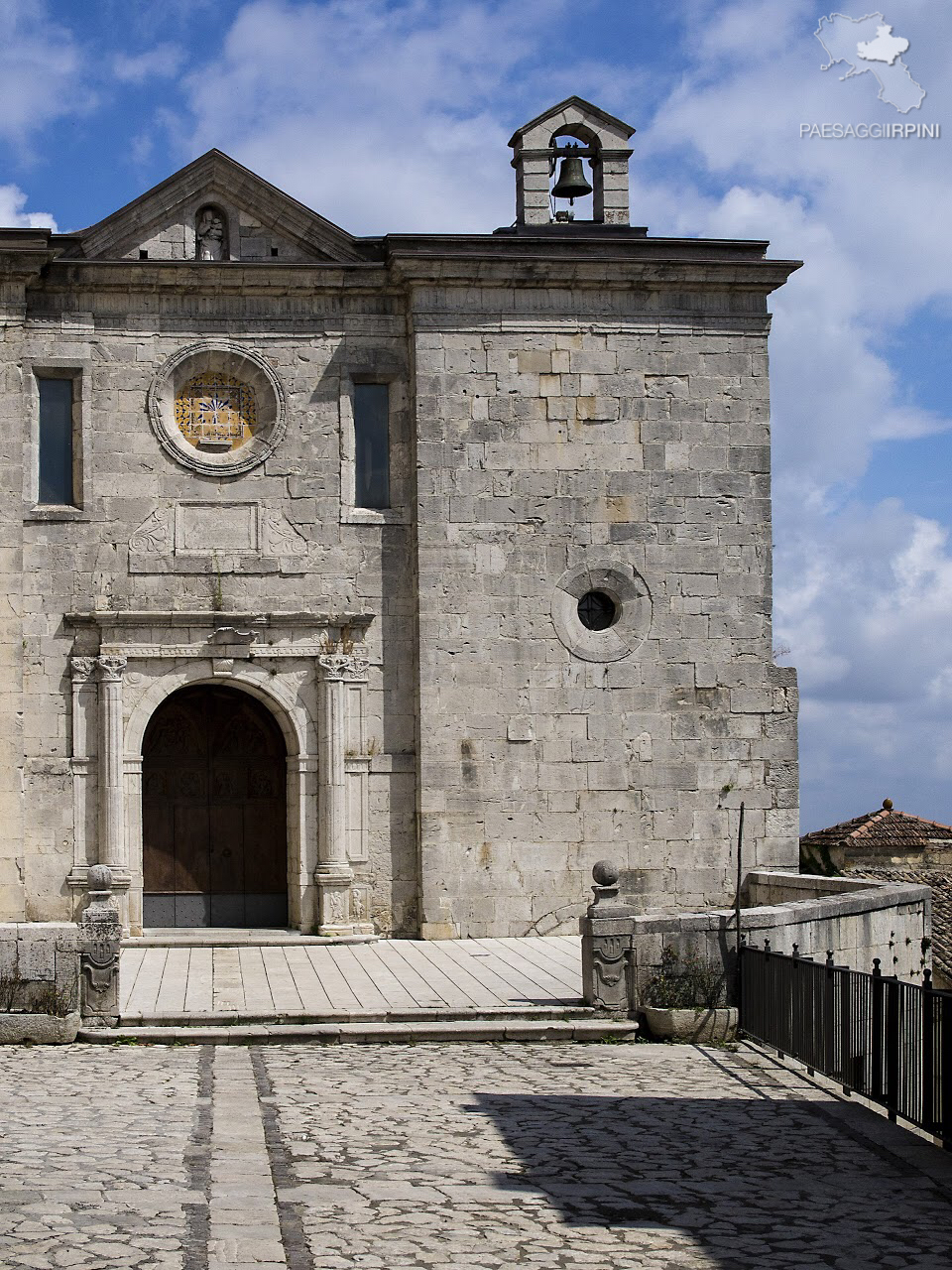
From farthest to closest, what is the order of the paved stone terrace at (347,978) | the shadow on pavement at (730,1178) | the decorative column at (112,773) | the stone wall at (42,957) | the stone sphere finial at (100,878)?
the decorative column at (112,773) < the stone sphere finial at (100,878) < the paved stone terrace at (347,978) < the stone wall at (42,957) < the shadow on pavement at (730,1178)

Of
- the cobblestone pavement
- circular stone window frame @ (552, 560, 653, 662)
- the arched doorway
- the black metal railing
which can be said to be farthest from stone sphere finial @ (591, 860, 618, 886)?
the arched doorway

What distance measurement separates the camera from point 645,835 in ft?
57.2

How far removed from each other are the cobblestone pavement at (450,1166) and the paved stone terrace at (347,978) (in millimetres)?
1191

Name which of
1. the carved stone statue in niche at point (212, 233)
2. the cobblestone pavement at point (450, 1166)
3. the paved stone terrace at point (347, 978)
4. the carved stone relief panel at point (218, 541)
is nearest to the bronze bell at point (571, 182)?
the carved stone statue in niche at point (212, 233)

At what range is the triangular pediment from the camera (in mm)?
17609

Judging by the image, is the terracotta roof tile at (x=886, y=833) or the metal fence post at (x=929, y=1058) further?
the terracotta roof tile at (x=886, y=833)

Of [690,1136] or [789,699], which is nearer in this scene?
[690,1136]

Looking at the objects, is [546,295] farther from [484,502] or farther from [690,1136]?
[690,1136]

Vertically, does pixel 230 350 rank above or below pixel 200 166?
below

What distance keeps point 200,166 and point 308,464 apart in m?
3.38

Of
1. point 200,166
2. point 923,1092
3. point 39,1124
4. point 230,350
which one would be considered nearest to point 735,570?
point 230,350

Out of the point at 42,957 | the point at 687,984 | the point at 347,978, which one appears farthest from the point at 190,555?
the point at 687,984

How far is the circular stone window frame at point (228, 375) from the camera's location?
17.5 meters

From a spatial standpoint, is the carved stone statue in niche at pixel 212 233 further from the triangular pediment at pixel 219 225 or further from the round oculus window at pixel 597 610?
the round oculus window at pixel 597 610
